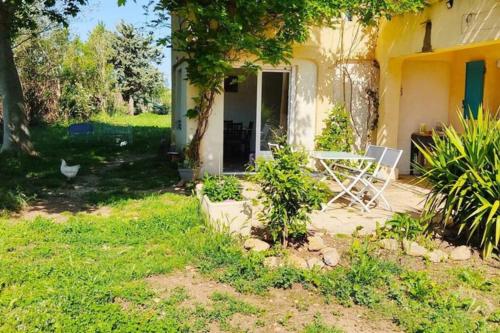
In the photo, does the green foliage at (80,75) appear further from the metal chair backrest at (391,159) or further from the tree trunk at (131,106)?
the metal chair backrest at (391,159)

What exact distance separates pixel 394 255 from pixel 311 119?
5.83 metres

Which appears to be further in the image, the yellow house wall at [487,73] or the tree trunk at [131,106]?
the tree trunk at [131,106]

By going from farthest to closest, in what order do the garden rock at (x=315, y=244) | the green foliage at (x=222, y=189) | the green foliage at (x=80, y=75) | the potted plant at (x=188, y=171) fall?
1. the green foliage at (x=80, y=75)
2. the potted plant at (x=188, y=171)
3. the green foliage at (x=222, y=189)
4. the garden rock at (x=315, y=244)

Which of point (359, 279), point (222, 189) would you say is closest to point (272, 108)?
point (222, 189)

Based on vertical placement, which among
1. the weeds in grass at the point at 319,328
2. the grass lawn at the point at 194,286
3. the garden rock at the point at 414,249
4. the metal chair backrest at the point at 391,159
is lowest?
the weeds in grass at the point at 319,328

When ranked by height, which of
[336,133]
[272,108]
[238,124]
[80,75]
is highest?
[80,75]

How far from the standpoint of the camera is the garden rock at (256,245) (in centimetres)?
527

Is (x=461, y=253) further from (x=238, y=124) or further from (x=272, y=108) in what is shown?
(x=238, y=124)

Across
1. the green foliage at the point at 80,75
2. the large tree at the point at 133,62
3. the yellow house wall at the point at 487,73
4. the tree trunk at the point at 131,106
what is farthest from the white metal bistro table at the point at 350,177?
the tree trunk at the point at 131,106

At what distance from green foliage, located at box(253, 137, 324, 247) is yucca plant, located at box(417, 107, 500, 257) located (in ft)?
5.39

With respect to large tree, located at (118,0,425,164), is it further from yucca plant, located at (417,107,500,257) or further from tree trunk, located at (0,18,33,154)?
tree trunk, located at (0,18,33,154)

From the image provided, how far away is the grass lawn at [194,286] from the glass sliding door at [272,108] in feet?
13.9

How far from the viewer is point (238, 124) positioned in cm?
1295

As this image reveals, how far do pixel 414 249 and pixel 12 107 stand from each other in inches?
439
